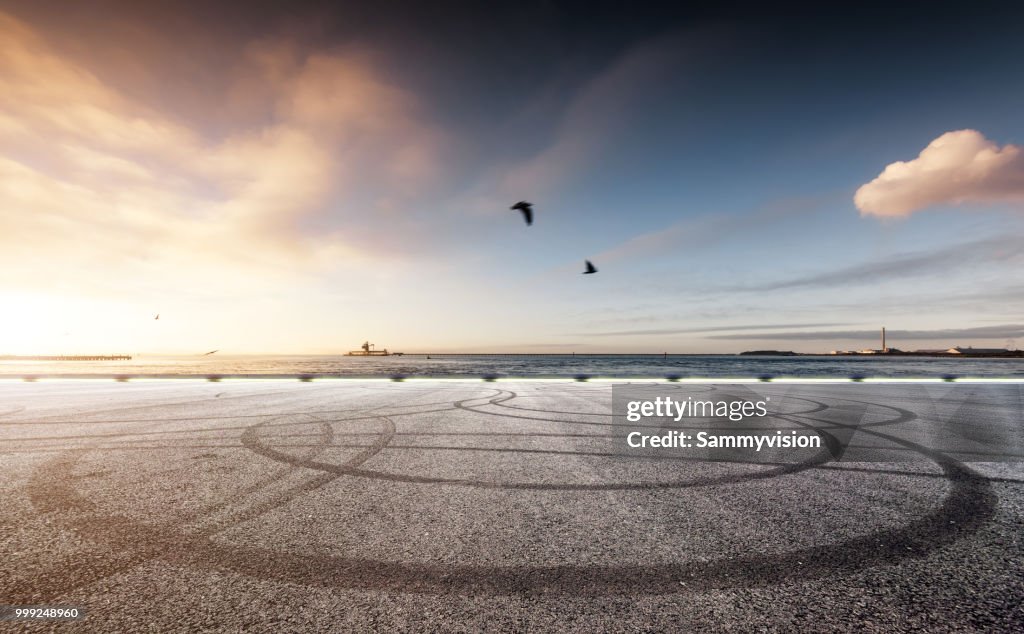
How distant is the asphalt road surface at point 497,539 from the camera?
2.70 metres

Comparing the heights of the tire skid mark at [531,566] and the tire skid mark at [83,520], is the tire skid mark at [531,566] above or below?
above

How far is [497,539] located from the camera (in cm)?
379

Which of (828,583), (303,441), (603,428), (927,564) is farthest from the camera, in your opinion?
(603,428)

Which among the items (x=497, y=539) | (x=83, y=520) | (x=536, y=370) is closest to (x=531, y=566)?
(x=497, y=539)

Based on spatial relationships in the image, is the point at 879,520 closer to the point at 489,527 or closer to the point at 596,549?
the point at 596,549

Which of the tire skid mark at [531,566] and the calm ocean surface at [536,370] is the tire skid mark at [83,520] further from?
the calm ocean surface at [536,370]

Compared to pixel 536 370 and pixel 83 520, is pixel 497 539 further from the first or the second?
pixel 536 370

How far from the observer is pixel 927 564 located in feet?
10.7

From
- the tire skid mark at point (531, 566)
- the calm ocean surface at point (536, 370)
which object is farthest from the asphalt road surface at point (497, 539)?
the calm ocean surface at point (536, 370)

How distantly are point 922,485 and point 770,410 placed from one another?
290 inches

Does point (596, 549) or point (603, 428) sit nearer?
point (596, 549)

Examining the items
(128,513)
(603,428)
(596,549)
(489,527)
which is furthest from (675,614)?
(603,428)

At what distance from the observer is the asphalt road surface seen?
8.85ft

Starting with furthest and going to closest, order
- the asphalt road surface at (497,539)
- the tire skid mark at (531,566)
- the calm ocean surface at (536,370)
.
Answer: the calm ocean surface at (536,370)
the tire skid mark at (531,566)
the asphalt road surface at (497,539)
